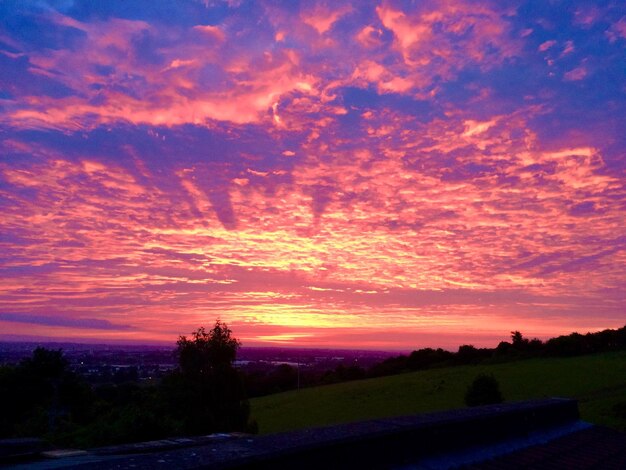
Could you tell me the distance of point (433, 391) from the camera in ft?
177

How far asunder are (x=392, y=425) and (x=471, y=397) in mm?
30846

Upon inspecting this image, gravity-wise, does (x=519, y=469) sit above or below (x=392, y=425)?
below

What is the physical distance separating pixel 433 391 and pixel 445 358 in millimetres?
26938

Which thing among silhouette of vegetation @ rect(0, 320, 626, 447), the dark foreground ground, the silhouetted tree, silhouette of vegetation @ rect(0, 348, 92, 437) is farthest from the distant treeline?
the dark foreground ground

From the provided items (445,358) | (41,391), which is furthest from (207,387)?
(445,358)

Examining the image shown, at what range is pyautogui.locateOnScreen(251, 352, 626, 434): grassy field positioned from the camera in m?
46.1

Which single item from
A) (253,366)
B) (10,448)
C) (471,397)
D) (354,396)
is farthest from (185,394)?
(253,366)

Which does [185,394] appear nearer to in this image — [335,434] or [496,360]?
[335,434]

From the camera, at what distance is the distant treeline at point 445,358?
229 feet

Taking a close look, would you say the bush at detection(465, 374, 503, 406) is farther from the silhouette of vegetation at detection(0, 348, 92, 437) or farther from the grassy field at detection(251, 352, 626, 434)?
the silhouette of vegetation at detection(0, 348, 92, 437)

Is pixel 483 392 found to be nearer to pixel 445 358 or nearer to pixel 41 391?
pixel 41 391

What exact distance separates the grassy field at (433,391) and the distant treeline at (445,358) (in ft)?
13.4

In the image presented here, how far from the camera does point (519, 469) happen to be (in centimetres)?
543

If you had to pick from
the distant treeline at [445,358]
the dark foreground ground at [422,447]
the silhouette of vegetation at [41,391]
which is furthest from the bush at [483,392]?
the distant treeline at [445,358]
